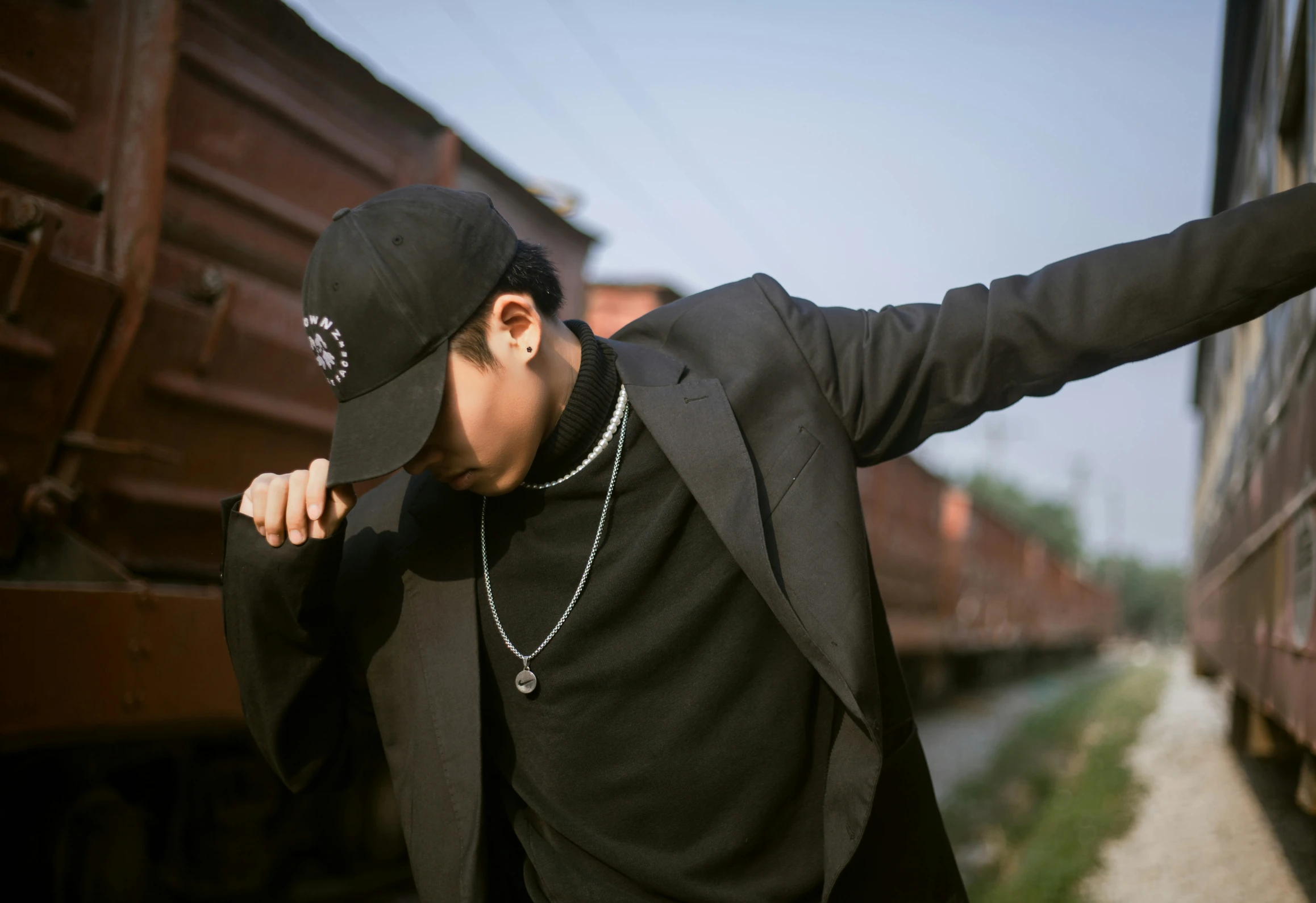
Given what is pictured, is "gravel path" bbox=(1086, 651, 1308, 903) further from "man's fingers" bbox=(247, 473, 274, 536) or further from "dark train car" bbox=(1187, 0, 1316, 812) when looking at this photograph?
"man's fingers" bbox=(247, 473, 274, 536)

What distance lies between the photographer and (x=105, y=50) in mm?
2859

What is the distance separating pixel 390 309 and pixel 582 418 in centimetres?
36

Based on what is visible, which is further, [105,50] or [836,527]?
[105,50]

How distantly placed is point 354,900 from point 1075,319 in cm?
395

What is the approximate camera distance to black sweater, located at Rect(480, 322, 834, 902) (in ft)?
5.30

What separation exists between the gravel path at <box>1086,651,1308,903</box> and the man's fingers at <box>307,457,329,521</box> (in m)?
4.44

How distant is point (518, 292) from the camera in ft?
5.22

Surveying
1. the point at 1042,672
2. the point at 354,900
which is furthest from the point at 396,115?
the point at 1042,672

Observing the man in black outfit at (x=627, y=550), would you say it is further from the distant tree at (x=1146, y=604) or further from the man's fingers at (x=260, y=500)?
the distant tree at (x=1146, y=604)

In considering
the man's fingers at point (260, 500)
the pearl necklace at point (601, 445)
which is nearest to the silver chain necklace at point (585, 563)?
the pearl necklace at point (601, 445)

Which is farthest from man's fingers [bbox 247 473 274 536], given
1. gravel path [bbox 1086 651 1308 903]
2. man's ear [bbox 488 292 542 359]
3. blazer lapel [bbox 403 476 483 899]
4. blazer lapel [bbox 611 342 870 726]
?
gravel path [bbox 1086 651 1308 903]

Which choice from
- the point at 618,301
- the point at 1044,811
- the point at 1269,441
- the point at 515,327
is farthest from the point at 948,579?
the point at 515,327

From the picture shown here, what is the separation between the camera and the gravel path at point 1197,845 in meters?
4.76

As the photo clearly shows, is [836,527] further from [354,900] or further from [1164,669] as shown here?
[1164,669]
